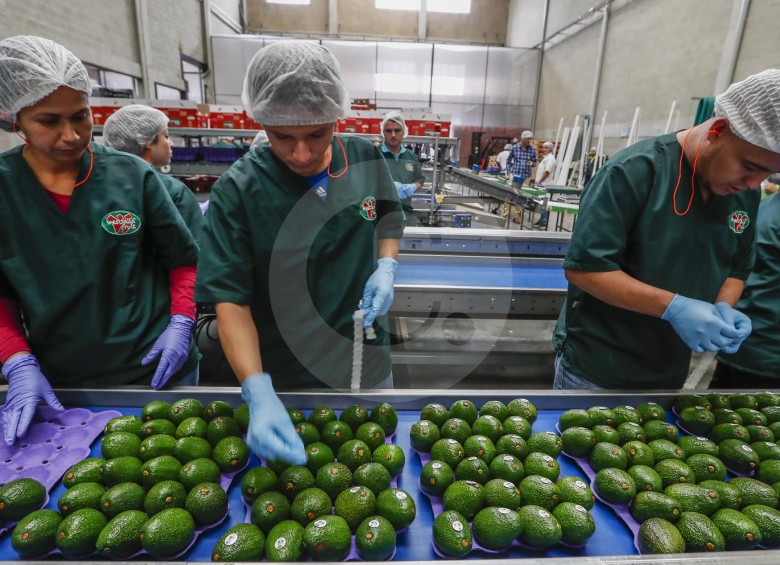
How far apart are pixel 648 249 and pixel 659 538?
1012 mm

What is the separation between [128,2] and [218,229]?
1124 cm

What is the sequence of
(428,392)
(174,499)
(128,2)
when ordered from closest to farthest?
(174,499) < (428,392) < (128,2)

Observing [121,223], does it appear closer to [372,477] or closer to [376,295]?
[376,295]

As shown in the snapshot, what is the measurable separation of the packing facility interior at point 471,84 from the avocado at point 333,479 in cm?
200

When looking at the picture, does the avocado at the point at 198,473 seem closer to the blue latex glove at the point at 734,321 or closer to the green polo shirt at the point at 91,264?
the green polo shirt at the point at 91,264

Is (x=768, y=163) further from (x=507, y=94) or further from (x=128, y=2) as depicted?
(x=507, y=94)

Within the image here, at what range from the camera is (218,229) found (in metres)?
1.41

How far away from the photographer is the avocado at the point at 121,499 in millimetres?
1065

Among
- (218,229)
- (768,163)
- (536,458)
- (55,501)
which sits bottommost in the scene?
(55,501)

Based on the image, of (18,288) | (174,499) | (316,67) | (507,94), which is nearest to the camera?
(174,499)

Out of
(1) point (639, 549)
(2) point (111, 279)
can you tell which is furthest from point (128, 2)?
(1) point (639, 549)

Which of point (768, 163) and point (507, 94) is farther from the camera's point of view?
point (507, 94)

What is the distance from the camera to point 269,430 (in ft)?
3.97

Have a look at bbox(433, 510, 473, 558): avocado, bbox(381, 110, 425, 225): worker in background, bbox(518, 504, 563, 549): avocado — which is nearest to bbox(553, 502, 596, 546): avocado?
bbox(518, 504, 563, 549): avocado
